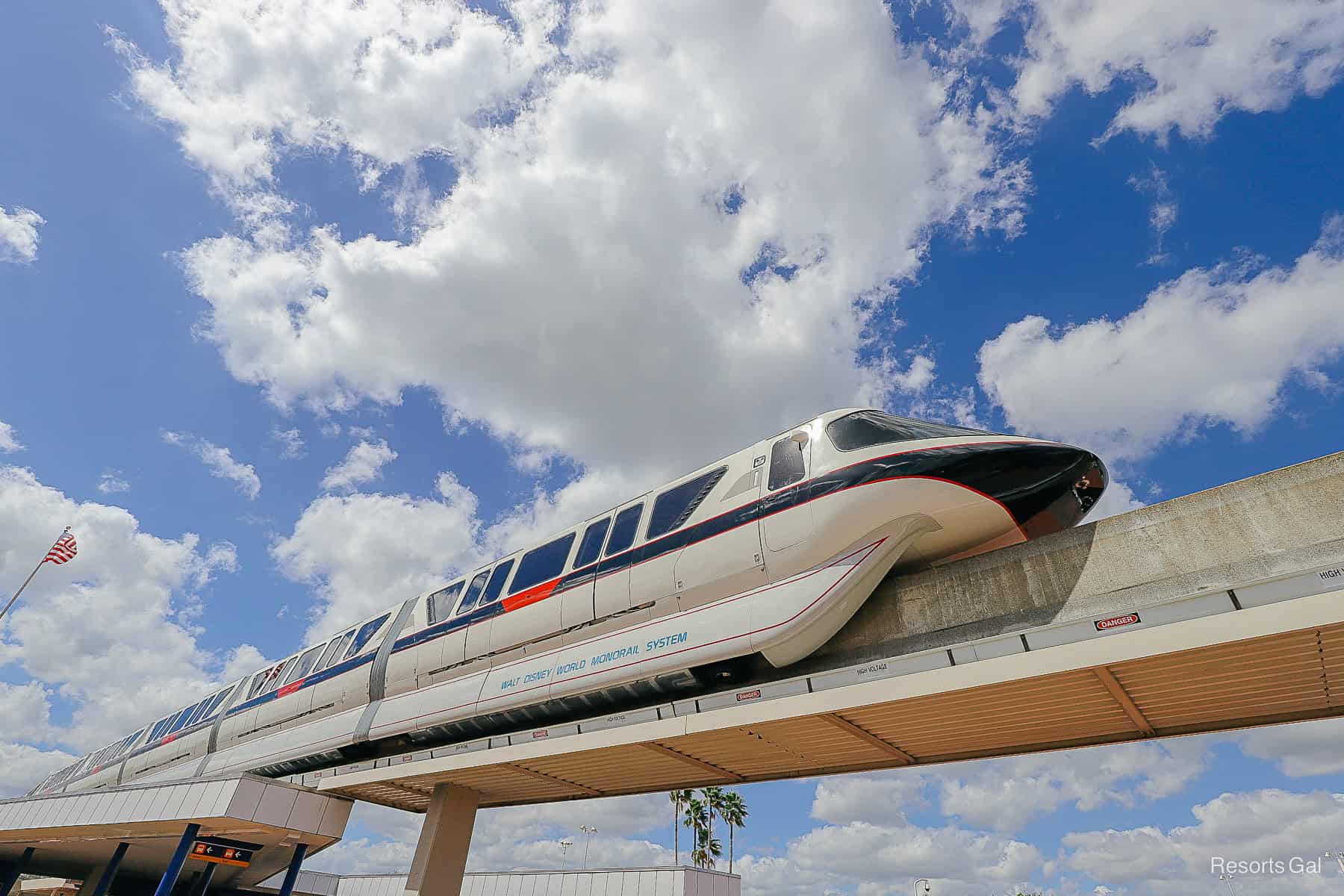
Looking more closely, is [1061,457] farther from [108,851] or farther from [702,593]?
[108,851]

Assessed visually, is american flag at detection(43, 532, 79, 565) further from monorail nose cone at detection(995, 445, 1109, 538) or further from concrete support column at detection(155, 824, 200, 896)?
monorail nose cone at detection(995, 445, 1109, 538)

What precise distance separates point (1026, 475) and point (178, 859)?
17.9 m

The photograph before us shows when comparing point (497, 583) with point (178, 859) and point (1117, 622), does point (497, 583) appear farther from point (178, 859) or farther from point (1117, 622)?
point (1117, 622)

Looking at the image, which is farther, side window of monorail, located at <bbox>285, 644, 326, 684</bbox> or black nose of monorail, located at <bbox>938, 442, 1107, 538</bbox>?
side window of monorail, located at <bbox>285, 644, 326, 684</bbox>

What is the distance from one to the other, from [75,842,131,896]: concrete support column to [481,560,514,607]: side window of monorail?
1748cm

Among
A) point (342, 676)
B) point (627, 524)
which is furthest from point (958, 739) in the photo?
point (342, 676)

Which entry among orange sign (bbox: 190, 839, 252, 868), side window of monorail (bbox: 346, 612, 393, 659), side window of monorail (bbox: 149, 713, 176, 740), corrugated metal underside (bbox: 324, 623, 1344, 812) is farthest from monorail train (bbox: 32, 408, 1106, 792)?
side window of monorail (bbox: 149, 713, 176, 740)

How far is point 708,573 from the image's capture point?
9859 millimetres

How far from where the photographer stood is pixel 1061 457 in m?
8.54

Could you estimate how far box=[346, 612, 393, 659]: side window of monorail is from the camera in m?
16.9

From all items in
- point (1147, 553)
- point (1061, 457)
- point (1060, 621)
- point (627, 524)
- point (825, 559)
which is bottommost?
point (1060, 621)

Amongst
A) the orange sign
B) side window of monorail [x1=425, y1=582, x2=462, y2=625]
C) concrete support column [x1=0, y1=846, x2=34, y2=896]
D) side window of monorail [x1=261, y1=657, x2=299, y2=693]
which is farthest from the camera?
concrete support column [x1=0, y1=846, x2=34, y2=896]

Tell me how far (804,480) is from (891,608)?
1.94 meters

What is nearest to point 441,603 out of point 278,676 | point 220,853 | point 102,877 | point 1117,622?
point 220,853
